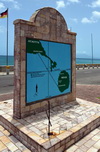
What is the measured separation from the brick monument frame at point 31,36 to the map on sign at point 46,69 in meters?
0.22

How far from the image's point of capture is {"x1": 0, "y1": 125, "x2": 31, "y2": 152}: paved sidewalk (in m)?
4.51

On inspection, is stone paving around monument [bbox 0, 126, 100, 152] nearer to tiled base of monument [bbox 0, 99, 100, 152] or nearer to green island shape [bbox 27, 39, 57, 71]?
tiled base of monument [bbox 0, 99, 100, 152]

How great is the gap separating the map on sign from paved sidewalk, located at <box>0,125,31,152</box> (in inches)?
61.9

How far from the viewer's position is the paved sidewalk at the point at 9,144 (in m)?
4.51

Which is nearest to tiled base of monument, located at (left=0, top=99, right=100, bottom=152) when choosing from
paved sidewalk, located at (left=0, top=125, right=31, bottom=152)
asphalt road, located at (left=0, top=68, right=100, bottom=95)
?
paved sidewalk, located at (left=0, top=125, right=31, bottom=152)

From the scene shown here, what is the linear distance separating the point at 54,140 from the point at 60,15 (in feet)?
19.4

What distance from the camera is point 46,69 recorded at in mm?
6758

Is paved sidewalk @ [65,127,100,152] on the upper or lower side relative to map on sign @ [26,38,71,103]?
lower

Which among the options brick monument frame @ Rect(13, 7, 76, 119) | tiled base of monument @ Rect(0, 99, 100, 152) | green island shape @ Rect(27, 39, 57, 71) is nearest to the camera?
tiled base of monument @ Rect(0, 99, 100, 152)

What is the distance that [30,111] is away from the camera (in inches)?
246

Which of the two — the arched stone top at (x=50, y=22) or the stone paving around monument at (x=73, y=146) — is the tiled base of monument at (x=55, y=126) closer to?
the stone paving around monument at (x=73, y=146)

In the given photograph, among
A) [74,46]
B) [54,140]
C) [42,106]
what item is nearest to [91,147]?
[54,140]

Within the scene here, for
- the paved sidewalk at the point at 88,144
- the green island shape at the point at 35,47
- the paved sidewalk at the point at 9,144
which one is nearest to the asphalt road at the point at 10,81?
the green island shape at the point at 35,47

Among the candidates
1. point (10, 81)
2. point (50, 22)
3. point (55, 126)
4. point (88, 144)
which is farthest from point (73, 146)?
point (10, 81)
